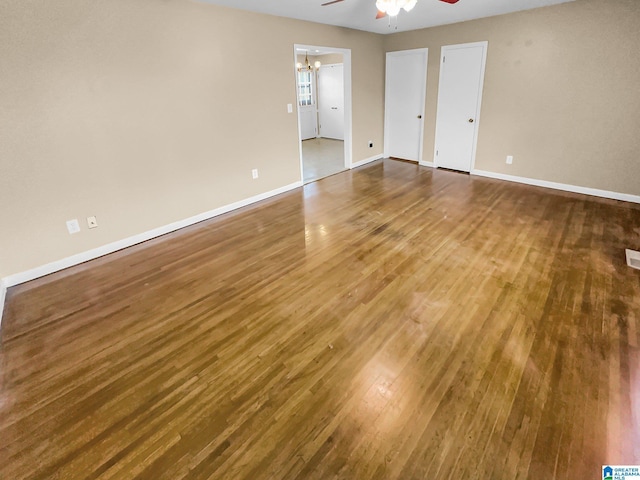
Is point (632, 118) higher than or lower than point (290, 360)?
higher

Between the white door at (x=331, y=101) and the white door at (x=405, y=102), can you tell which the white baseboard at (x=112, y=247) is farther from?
the white door at (x=331, y=101)

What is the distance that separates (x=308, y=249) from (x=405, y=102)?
453cm

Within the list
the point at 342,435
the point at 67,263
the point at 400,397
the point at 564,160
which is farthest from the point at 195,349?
the point at 564,160

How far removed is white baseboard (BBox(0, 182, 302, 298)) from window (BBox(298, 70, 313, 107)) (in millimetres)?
5786

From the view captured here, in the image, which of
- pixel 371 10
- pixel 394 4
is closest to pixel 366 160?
pixel 371 10

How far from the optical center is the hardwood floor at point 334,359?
154 centimetres

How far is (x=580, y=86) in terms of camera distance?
4457 millimetres

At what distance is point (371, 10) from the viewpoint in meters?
4.33

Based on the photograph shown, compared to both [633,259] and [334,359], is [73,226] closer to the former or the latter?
[334,359]

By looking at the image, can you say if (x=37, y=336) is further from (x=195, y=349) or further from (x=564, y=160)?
(x=564, y=160)

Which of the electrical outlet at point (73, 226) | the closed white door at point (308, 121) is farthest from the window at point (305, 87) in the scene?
the electrical outlet at point (73, 226)

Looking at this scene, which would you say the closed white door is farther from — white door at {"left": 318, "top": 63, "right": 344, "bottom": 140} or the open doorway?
white door at {"left": 318, "top": 63, "right": 344, "bottom": 140}

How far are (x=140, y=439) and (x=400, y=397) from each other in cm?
134

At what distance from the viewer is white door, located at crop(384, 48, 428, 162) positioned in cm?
617
